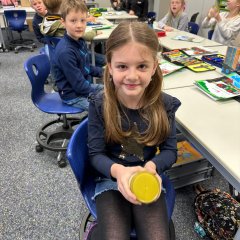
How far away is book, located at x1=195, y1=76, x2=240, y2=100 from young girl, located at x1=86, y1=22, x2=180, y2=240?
35 cm

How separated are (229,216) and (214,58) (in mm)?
1132

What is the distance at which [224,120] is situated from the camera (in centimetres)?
108

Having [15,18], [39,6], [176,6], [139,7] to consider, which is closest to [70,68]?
[39,6]

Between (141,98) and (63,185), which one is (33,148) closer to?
(63,185)

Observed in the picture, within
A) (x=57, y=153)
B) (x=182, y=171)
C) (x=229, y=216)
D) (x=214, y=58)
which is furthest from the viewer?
(x=57, y=153)

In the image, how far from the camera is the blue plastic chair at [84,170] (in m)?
0.88

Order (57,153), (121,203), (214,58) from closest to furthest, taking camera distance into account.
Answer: (121,203) → (214,58) → (57,153)

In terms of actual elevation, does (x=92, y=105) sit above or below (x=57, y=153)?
above

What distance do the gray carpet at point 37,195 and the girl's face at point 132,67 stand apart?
0.88 metres

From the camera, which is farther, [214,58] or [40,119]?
[40,119]

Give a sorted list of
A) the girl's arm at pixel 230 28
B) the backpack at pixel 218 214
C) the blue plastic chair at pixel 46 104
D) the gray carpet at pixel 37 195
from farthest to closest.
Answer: the girl's arm at pixel 230 28 → the blue plastic chair at pixel 46 104 → the gray carpet at pixel 37 195 → the backpack at pixel 218 214

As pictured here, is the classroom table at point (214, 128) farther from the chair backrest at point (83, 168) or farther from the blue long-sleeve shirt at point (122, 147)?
the chair backrest at point (83, 168)

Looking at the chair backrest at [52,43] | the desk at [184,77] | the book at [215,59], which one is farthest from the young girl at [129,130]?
the chair backrest at [52,43]

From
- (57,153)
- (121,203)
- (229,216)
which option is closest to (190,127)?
Result: (121,203)
